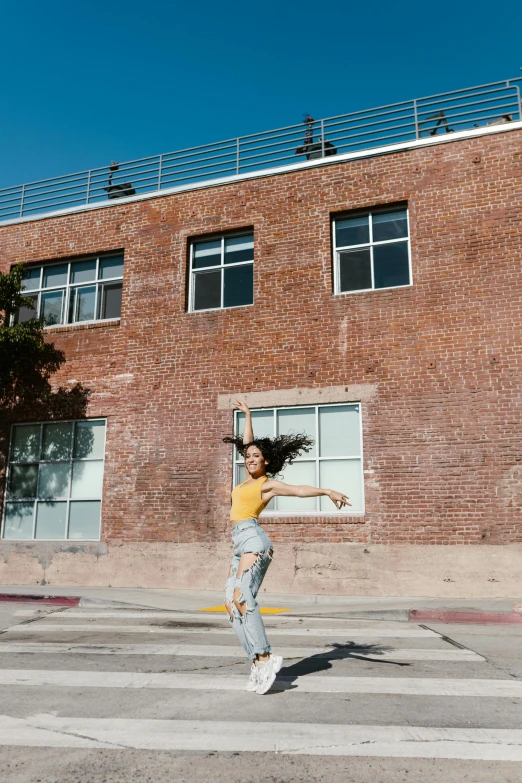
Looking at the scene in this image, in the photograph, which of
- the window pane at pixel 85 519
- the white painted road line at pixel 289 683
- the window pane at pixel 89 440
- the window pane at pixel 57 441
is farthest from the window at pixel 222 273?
the white painted road line at pixel 289 683

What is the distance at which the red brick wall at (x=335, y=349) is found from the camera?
1177 cm

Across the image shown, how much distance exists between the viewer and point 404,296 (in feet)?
41.8

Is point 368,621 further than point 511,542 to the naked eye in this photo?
No

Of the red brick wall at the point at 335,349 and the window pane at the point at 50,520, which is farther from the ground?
the red brick wall at the point at 335,349

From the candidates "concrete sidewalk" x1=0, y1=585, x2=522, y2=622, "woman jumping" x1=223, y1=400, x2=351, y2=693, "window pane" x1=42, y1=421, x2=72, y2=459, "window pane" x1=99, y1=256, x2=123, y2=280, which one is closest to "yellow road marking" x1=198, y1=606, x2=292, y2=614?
"concrete sidewalk" x1=0, y1=585, x2=522, y2=622

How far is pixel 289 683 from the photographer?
521 centimetres

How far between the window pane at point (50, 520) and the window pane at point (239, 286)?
18.8 feet

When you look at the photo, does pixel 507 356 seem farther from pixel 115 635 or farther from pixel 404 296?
pixel 115 635

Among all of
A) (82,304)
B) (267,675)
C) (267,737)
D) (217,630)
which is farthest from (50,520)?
(267,737)

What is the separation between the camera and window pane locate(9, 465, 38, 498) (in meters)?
15.0

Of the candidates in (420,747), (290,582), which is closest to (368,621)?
(290,582)

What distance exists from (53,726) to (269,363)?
9.77 m

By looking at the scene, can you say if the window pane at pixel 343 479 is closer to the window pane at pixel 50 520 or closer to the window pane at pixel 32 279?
the window pane at pixel 50 520

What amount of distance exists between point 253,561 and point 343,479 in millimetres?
7675
